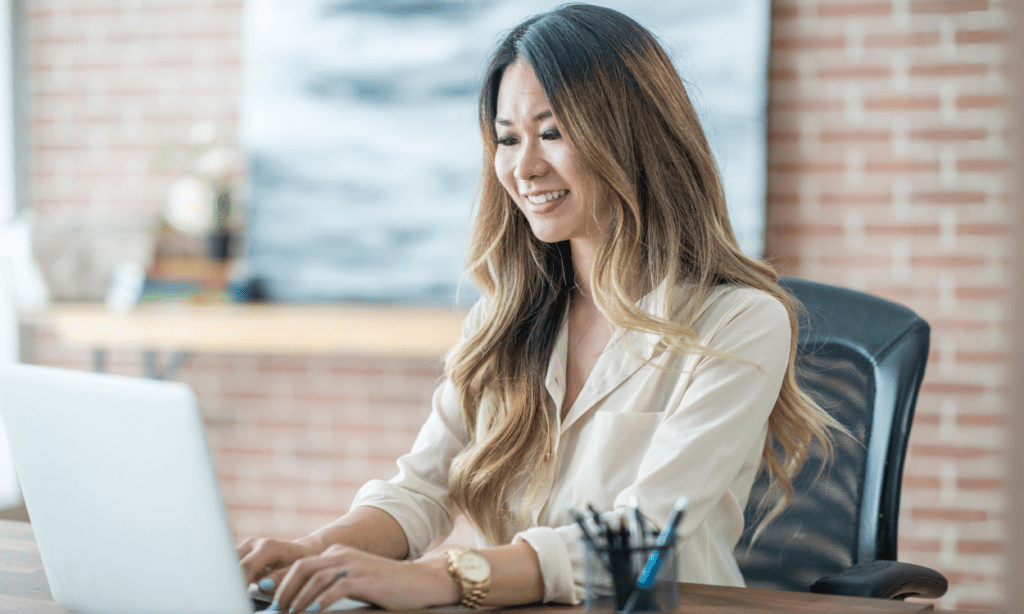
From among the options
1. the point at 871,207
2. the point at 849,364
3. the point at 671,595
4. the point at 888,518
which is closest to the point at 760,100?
the point at 871,207

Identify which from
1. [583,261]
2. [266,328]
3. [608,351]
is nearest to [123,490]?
[608,351]

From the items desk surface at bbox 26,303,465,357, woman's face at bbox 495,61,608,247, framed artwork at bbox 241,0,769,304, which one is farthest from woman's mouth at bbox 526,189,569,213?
framed artwork at bbox 241,0,769,304

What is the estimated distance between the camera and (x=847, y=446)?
1.50 m

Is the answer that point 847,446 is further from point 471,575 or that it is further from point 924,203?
point 924,203

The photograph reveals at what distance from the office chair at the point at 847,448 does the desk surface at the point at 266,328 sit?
1.32 meters

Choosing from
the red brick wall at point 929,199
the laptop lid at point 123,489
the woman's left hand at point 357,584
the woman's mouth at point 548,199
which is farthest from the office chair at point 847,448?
the red brick wall at point 929,199

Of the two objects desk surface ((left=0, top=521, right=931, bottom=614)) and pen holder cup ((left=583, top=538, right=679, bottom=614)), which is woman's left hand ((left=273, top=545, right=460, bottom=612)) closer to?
desk surface ((left=0, top=521, right=931, bottom=614))

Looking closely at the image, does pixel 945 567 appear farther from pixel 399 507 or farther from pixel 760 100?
pixel 399 507

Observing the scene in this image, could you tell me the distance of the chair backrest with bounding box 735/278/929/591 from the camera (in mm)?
1449

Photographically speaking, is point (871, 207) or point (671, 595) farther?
point (871, 207)

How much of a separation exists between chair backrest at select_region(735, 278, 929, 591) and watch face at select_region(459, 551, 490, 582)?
67cm

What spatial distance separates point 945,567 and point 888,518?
1526 millimetres

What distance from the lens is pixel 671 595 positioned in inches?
36.4

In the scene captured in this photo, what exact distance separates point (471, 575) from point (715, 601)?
26 cm
